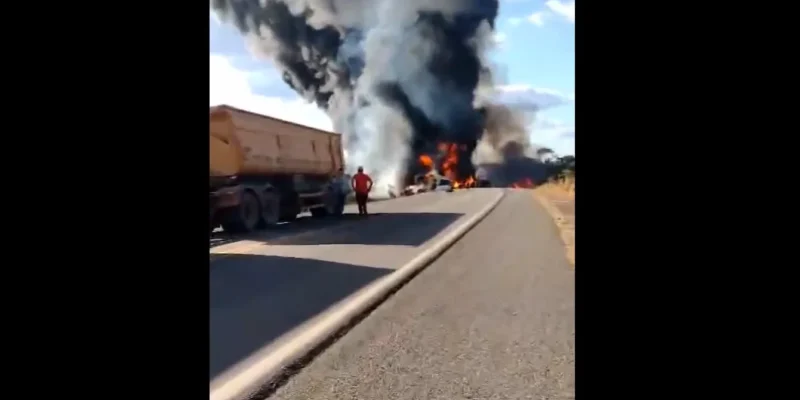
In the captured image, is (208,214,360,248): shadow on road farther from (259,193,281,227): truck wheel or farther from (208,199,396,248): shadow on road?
(259,193,281,227): truck wheel

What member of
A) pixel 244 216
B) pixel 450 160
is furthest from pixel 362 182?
pixel 450 160

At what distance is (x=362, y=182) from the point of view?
23.9 metres

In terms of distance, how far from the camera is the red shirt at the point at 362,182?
2356 cm

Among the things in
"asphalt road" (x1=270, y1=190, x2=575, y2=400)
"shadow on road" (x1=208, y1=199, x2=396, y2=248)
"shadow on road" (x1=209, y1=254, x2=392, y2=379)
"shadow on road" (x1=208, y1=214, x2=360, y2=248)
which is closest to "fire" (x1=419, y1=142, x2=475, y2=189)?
"shadow on road" (x1=208, y1=199, x2=396, y2=248)

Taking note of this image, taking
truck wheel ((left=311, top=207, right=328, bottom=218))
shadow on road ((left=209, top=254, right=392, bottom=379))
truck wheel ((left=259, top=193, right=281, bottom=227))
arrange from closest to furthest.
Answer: shadow on road ((left=209, top=254, right=392, bottom=379))
truck wheel ((left=259, top=193, right=281, bottom=227))
truck wheel ((left=311, top=207, right=328, bottom=218))

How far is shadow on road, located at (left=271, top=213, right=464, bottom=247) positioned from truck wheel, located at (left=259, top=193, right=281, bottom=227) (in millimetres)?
1464

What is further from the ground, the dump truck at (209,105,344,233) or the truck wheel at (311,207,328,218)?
the dump truck at (209,105,344,233)

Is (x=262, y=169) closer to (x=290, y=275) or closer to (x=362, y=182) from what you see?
(x=362, y=182)

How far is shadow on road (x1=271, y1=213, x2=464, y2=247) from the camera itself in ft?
53.9
